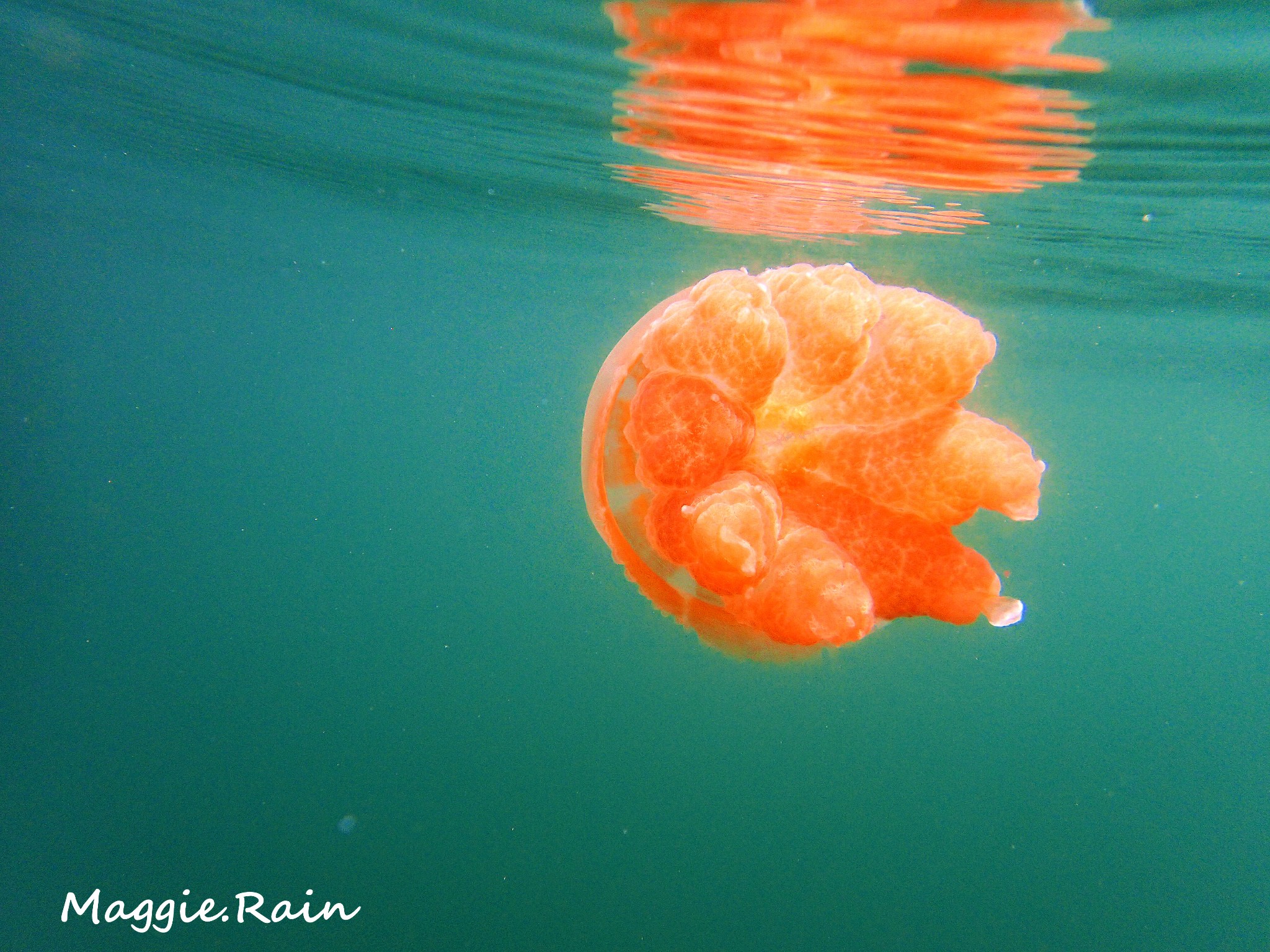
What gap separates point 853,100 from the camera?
609 centimetres

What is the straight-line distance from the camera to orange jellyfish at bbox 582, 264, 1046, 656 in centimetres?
275

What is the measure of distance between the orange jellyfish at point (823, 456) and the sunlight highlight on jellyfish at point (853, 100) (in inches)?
96.0

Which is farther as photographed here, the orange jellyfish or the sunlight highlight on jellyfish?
the sunlight highlight on jellyfish

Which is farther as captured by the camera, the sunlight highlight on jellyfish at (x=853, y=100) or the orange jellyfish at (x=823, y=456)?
the sunlight highlight on jellyfish at (x=853, y=100)

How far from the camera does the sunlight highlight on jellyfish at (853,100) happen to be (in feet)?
15.1

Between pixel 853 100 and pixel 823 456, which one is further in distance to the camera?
pixel 853 100

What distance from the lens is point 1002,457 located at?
2.71 meters

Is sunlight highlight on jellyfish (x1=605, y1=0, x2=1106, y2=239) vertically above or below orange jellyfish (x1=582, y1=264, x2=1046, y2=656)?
above

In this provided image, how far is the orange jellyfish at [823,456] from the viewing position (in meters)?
2.75

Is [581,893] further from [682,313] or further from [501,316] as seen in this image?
[501,316]

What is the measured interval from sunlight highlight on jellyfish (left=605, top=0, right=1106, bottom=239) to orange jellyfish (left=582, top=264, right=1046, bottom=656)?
2.44 m

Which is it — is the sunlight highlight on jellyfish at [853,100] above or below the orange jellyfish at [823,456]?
above

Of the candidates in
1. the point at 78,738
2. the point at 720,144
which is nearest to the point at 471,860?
the point at 78,738

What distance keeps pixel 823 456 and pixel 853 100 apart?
163 inches
